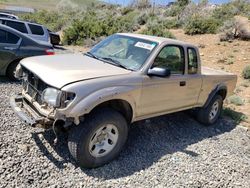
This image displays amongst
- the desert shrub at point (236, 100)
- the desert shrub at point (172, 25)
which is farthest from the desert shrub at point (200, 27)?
the desert shrub at point (236, 100)

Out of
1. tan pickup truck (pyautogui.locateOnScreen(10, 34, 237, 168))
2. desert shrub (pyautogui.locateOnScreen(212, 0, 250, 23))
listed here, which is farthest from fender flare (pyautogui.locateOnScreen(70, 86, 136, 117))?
desert shrub (pyautogui.locateOnScreen(212, 0, 250, 23))

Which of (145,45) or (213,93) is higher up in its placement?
(145,45)

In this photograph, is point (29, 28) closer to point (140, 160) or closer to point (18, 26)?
point (18, 26)

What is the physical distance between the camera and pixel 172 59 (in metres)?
5.16

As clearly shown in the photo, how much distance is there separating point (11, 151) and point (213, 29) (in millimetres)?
15111

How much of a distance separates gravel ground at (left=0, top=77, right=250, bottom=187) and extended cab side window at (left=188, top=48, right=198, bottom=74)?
1.26 metres

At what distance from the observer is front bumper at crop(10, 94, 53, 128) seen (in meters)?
3.81

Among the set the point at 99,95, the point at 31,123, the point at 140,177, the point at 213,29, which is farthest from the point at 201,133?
the point at 213,29

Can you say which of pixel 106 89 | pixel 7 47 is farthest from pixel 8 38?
pixel 106 89

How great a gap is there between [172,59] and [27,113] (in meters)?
2.60

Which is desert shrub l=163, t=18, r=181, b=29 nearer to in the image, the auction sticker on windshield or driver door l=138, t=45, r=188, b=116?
driver door l=138, t=45, r=188, b=116

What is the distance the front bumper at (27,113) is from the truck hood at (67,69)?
1.66 feet

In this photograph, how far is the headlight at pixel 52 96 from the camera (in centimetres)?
365

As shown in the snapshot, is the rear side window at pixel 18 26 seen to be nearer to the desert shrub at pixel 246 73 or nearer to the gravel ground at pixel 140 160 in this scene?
the gravel ground at pixel 140 160
